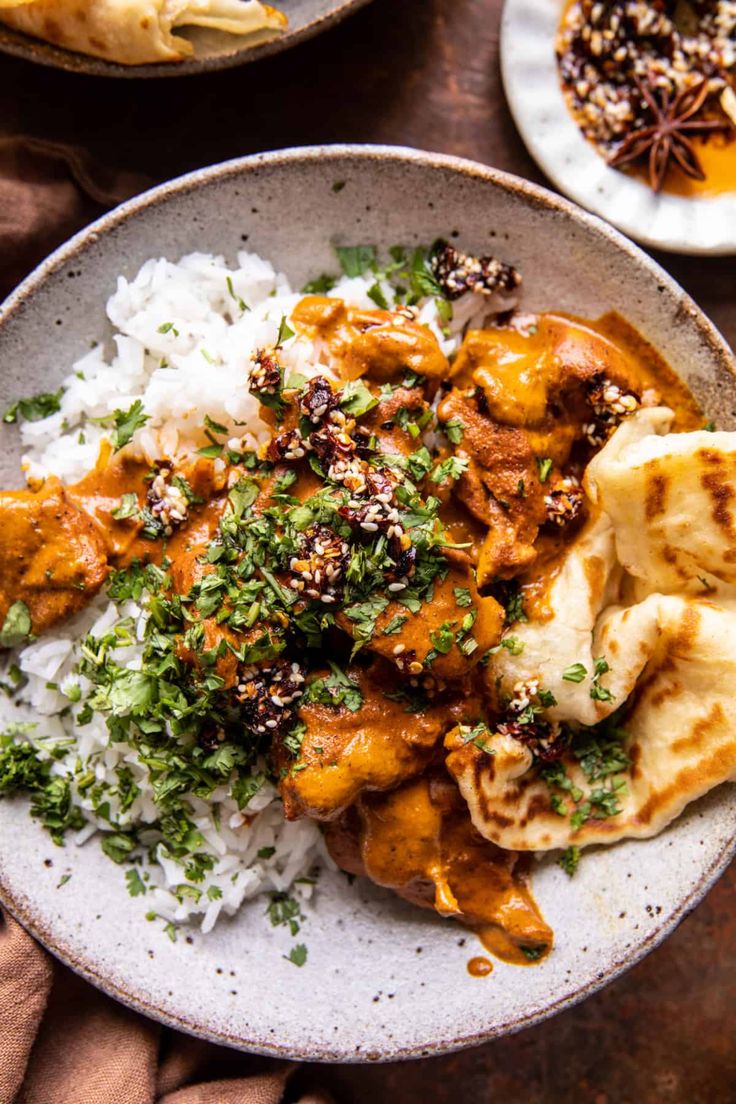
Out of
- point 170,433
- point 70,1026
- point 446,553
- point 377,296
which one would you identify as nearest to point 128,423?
point 170,433

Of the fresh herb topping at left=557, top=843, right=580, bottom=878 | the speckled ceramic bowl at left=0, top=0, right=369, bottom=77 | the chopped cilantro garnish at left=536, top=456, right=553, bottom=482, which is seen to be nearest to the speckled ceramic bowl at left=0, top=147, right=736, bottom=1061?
the fresh herb topping at left=557, top=843, right=580, bottom=878

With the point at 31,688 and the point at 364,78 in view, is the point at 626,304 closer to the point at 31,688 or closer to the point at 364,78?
the point at 364,78

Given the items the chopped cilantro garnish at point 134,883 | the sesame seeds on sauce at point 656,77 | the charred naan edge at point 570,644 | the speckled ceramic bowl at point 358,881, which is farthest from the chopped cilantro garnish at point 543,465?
the chopped cilantro garnish at point 134,883

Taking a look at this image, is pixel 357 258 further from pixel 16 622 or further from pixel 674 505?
pixel 16 622

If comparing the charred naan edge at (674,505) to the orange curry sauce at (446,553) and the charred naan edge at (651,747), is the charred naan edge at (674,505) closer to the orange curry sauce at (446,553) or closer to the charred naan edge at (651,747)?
the charred naan edge at (651,747)

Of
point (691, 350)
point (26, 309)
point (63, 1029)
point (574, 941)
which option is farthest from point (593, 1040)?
point (26, 309)

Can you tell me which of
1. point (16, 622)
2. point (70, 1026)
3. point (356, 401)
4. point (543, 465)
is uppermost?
point (356, 401)

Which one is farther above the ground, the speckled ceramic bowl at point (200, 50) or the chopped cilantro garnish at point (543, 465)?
the speckled ceramic bowl at point (200, 50)
